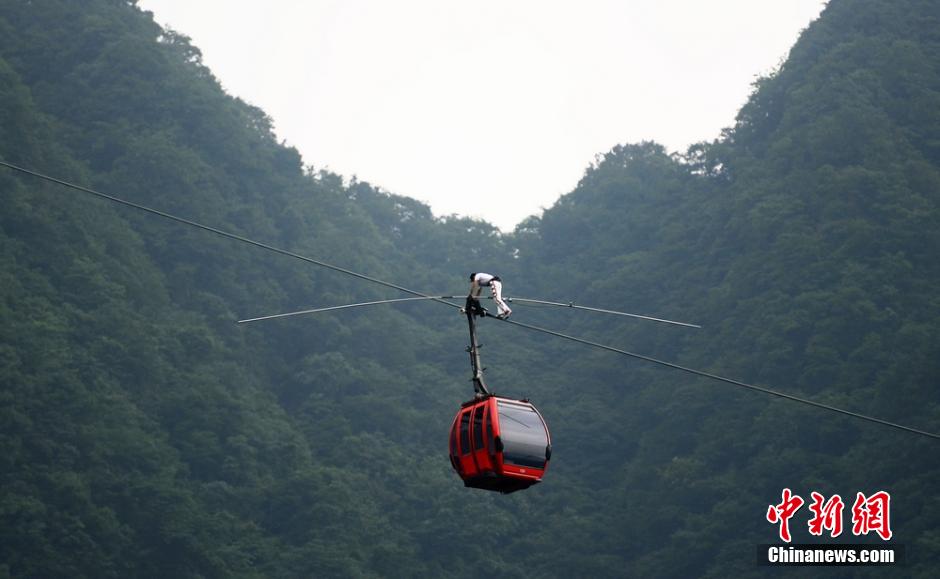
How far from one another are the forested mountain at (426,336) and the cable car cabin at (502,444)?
968 inches

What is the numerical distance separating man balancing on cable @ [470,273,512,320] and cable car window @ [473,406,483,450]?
1.16m

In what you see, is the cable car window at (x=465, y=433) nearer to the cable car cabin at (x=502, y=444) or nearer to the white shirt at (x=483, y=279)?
the cable car cabin at (x=502, y=444)

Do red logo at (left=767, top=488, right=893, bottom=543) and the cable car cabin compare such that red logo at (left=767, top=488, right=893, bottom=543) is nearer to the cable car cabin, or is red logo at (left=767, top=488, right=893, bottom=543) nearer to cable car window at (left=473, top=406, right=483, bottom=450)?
the cable car cabin

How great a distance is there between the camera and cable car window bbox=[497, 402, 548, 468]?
40.2ft

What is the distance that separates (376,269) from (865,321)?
83.3 ft

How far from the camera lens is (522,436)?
12367 millimetres

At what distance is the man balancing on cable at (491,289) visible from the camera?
11062 millimetres

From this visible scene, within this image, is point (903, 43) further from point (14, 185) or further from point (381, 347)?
point (14, 185)

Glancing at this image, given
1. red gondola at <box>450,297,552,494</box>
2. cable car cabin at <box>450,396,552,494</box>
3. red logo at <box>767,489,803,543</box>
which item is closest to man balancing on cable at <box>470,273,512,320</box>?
red gondola at <box>450,297,552,494</box>

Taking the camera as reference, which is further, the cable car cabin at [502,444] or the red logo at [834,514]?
the red logo at [834,514]

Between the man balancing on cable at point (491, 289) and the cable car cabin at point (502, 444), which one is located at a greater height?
the man balancing on cable at point (491, 289)

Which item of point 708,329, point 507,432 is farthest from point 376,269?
point 507,432

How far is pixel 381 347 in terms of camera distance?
5659 centimetres

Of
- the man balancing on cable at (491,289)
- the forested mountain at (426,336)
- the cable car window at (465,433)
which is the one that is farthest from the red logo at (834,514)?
the man balancing on cable at (491,289)
